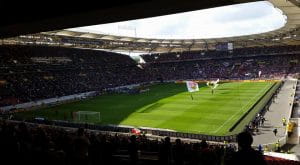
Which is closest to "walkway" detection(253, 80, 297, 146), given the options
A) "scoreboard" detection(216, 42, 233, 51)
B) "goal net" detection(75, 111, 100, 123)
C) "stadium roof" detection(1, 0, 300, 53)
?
"stadium roof" detection(1, 0, 300, 53)

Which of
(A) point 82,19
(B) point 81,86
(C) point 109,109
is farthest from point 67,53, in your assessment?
(A) point 82,19

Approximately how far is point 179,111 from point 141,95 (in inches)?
784

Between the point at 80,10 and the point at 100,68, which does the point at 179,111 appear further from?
the point at 100,68

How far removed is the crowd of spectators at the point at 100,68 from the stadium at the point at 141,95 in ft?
0.86

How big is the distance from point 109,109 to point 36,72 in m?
27.2

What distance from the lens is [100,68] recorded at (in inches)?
3383

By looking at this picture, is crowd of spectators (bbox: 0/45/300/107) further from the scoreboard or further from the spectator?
the spectator

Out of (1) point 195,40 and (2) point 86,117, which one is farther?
(1) point 195,40

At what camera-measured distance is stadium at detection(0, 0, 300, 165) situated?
27.5ft

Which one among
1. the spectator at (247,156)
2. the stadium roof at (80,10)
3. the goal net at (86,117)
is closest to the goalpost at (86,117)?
the goal net at (86,117)

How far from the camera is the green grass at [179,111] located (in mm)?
35188

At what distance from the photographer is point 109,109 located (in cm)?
4806

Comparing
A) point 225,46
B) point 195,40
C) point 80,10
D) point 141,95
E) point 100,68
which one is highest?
point 195,40

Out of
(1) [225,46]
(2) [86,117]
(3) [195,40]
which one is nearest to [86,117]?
(2) [86,117]
